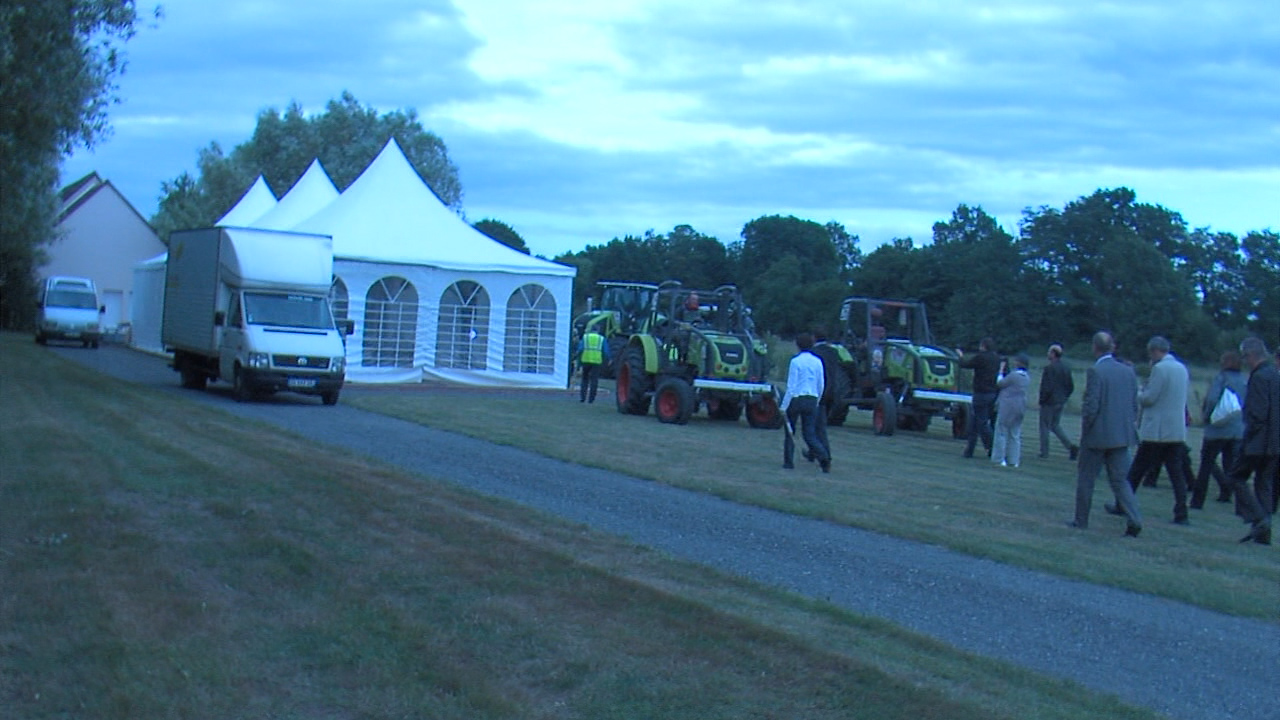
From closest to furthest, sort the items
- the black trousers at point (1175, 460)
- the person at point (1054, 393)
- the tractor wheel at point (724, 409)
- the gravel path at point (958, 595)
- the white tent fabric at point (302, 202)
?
the gravel path at point (958, 595) < the black trousers at point (1175, 460) < the person at point (1054, 393) < the tractor wheel at point (724, 409) < the white tent fabric at point (302, 202)

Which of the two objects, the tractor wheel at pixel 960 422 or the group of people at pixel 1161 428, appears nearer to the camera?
the group of people at pixel 1161 428

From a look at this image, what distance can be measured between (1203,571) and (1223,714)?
410 cm

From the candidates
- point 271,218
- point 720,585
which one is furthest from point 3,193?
point 720,585

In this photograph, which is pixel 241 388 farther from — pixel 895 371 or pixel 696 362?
pixel 895 371

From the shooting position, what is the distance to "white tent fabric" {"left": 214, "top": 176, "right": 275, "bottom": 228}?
41.2 m

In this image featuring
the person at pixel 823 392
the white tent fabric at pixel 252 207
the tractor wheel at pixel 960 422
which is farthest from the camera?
the white tent fabric at pixel 252 207

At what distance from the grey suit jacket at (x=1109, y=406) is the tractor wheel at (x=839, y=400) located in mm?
10484

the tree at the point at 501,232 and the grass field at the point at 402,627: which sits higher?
the tree at the point at 501,232

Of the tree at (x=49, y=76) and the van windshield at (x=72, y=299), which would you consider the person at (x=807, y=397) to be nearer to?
the tree at (x=49, y=76)

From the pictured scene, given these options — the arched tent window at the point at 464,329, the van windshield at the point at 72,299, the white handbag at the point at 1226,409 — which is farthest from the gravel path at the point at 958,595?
the van windshield at the point at 72,299

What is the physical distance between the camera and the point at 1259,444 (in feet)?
38.3

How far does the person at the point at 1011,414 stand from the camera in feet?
58.7

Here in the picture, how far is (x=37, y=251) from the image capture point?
50.4 m

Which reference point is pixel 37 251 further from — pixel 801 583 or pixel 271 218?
pixel 801 583
